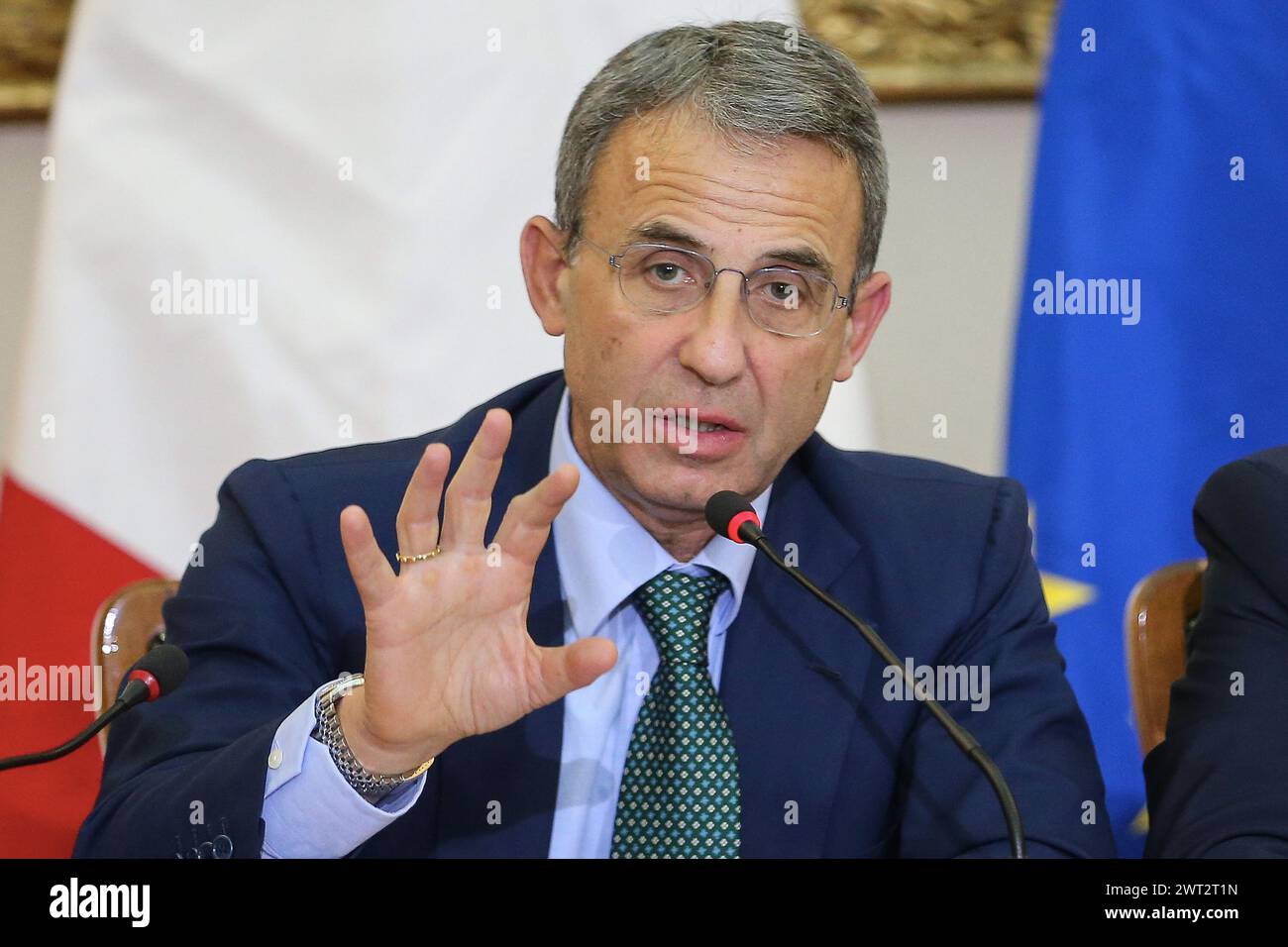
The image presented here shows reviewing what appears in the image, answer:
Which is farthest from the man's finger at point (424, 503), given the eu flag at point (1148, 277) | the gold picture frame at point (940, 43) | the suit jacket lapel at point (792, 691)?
the gold picture frame at point (940, 43)

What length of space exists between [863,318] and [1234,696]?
685 mm

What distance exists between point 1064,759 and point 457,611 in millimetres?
756

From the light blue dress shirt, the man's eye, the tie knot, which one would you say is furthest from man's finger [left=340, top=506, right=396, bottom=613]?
the man's eye

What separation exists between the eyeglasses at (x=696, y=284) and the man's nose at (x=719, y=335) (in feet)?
0.04

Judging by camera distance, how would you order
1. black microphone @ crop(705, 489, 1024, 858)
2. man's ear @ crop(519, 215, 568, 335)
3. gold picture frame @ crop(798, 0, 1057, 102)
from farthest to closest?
gold picture frame @ crop(798, 0, 1057, 102)
man's ear @ crop(519, 215, 568, 335)
black microphone @ crop(705, 489, 1024, 858)

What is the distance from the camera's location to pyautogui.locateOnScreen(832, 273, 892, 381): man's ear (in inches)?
75.8

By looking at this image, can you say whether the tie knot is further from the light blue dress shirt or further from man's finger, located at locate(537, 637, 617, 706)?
man's finger, located at locate(537, 637, 617, 706)

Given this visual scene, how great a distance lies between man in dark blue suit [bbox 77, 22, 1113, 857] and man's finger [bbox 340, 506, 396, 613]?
135 millimetres

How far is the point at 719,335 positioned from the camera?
166 centimetres

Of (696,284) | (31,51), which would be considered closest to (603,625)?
(696,284)

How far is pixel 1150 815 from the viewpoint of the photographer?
168 centimetres

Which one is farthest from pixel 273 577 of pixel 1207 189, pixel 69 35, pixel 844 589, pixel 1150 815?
pixel 1207 189

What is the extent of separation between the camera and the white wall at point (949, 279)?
2859 millimetres
